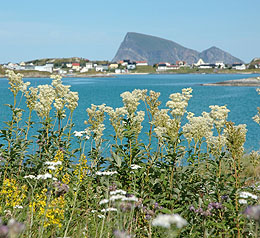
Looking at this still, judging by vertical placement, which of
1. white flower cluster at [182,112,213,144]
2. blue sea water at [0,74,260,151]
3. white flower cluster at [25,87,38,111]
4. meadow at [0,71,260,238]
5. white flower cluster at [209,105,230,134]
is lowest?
blue sea water at [0,74,260,151]

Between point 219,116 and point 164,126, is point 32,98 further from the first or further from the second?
point 219,116

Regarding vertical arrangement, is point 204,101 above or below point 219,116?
below

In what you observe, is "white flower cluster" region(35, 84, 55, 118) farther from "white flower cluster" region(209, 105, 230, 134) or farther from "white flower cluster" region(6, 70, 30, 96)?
"white flower cluster" region(209, 105, 230, 134)

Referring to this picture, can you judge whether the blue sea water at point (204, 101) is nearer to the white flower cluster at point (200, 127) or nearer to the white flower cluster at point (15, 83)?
the white flower cluster at point (15, 83)

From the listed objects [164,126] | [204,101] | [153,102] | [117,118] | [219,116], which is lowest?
[204,101]

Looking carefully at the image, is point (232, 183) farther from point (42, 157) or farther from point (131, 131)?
point (42, 157)

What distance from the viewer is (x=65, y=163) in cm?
675

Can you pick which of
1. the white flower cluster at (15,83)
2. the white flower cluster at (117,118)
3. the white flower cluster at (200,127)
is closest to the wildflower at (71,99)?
the white flower cluster at (117,118)

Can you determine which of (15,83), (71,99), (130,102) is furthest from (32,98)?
(130,102)

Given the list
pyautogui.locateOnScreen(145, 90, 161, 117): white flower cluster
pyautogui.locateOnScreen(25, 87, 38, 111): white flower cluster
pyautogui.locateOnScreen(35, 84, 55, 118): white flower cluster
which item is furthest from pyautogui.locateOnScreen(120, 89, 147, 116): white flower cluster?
pyautogui.locateOnScreen(25, 87, 38, 111): white flower cluster

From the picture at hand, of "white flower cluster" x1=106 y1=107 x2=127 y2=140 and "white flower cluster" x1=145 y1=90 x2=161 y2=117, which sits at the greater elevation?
"white flower cluster" x1=145 y1=90 x2=161 y2=117

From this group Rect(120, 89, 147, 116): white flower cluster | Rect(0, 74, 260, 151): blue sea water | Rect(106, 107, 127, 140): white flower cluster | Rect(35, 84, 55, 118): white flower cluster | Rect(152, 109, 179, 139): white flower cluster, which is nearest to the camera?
Rect(152, 109, 179, 139): white flower cluster

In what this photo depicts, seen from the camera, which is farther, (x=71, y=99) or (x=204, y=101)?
(x=204, y=101)

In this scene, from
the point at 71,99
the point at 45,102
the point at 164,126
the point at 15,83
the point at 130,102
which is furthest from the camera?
the point at 15,83
